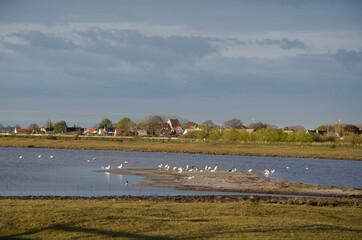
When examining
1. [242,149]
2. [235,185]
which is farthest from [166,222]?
[242,149]

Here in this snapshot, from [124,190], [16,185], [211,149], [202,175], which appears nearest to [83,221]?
[124,190]

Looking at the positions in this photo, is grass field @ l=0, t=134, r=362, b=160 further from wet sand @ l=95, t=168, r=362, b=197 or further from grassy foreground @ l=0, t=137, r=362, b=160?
wet sand @ l=95, t=168, r=362, b=197

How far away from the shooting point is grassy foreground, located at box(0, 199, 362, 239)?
1571 centimetres

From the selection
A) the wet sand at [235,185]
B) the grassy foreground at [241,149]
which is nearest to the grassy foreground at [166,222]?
the wet sand at [235,185]

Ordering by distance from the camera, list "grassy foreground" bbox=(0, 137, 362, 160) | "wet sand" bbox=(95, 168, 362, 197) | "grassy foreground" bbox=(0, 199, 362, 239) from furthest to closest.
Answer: "grassy foreground" bbox=(0, 137, 362, 160) → "wet sand" bbox=(95, 168, 362, 197) → "grassy foreground" bbox=(0, 199, 362, 239)

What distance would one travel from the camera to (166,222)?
1734 cm

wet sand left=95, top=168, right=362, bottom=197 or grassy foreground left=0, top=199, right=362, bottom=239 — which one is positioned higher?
grassy foreground left=0, top=199, right=362, bottom=239

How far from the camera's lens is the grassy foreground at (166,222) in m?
15.7

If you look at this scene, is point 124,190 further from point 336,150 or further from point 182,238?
point 336,150

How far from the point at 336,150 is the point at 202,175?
203 feet

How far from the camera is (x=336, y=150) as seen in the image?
327 feet

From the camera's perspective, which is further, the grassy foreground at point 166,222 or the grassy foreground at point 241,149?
the grassy foreground at point 241,149

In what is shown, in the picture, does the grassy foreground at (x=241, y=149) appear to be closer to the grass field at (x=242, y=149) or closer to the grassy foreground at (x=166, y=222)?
the grass field at (x=242, y=149)

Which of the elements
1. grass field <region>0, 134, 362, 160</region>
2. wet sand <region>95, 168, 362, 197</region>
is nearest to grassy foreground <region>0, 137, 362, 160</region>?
grass field <region>0, 134, 362, 160</region>
